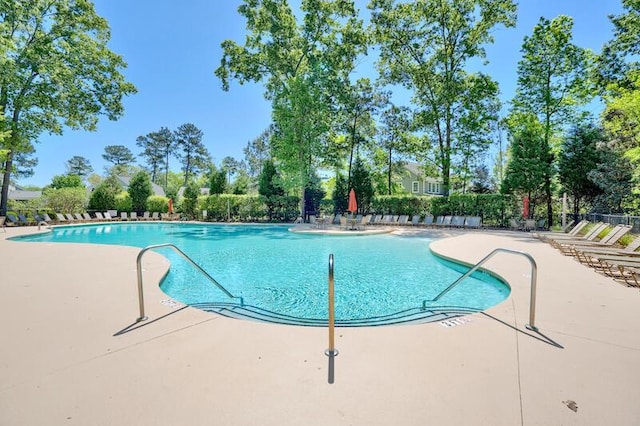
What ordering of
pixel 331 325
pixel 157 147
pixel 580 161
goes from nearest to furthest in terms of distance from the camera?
pixel 331 325 → pixel 580 161 → pixel 157 147

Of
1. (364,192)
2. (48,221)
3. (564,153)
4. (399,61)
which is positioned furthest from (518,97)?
(48,221)

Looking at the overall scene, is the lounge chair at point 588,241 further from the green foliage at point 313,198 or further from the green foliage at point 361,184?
the green foliage at point 313,198

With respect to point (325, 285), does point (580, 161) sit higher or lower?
higher

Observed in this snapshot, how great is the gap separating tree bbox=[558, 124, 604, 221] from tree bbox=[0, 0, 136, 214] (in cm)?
3250

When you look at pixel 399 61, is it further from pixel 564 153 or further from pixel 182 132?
pixel 182 132

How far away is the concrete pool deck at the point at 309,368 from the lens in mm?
1972

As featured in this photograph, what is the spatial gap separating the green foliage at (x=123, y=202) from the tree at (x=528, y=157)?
30076 mm

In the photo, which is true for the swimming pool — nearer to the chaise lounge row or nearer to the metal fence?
the chaise lounge row

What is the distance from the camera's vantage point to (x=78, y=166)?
6569 centimetres

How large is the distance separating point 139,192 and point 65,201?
518 cm

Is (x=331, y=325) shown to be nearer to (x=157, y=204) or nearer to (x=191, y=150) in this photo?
(x=157, y=204)

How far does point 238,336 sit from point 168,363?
0.70 metres

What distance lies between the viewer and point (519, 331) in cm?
328

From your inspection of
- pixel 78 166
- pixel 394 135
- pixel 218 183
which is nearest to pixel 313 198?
pixel 218 183
